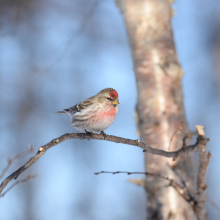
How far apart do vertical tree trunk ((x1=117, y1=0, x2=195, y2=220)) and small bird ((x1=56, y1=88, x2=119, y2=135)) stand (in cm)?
30

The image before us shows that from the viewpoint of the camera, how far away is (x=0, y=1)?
489 cm

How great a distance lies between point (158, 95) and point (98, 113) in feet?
2.17

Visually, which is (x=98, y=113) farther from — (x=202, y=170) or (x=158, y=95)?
(x=202, y=170)

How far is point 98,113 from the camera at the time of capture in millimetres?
2910

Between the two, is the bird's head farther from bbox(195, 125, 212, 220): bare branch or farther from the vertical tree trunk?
bbox(195, 125, 212, 220): bare branch

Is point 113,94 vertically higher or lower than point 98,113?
higher

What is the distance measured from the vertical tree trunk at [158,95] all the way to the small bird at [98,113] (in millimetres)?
302

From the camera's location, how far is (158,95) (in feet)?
9.59

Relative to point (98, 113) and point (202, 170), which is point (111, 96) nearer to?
point (98, 113)

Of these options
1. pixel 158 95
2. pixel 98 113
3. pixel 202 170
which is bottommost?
pixel 202 170

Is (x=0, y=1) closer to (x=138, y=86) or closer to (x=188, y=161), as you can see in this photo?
(x=138, y=86)

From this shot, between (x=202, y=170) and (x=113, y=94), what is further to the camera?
(x=113, y=94)

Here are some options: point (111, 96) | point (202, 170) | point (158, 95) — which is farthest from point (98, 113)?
point (202, 170)

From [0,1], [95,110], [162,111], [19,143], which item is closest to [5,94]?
[19,143]
